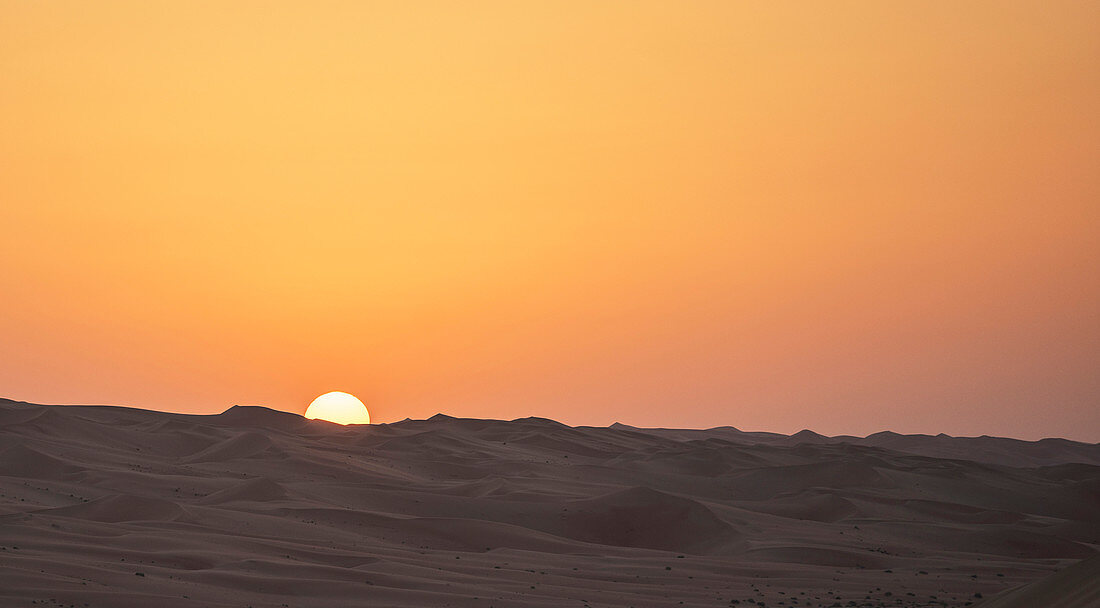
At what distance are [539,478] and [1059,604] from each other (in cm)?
4006

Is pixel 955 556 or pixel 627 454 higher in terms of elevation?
pixel 627 454

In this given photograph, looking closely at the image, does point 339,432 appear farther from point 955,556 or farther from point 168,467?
point 955,556

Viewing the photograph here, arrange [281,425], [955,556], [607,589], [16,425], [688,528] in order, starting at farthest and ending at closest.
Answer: [281,425] < [16,425] < [688,528] < [955,556] < [607,589]

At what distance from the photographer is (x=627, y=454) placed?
2687 inches

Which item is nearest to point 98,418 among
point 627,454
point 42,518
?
point 627,454

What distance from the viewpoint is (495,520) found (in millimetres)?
40250

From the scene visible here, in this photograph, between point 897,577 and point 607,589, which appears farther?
point 897,577

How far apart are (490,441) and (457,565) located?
147ft

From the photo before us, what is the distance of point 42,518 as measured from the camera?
2930cm

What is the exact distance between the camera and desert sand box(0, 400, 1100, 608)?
23.0 metres

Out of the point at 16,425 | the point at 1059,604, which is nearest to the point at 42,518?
the point at 1059,604

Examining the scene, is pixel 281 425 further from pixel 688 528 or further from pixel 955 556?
pixel 955 556

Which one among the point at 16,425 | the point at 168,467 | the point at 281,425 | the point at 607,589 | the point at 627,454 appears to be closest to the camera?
the point at 607,589

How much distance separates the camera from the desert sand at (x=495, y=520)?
23047 mm
